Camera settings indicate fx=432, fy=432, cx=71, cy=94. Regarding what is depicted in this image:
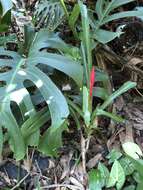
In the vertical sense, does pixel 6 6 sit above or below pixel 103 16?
above

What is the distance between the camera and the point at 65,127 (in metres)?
1.54

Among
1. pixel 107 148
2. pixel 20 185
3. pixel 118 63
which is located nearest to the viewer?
pixel 20 185

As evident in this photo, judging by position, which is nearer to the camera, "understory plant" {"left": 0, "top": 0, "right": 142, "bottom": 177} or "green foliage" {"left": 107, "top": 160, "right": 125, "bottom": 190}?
"understory plant" {"left": 0, "top": 0, "right": 142, "bottom": 177}

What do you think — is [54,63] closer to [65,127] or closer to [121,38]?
[65,127]

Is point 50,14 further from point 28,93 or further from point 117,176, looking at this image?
point 117,176

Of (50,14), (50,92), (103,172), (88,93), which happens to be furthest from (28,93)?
(50,14)

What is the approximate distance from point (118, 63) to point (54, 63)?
1.55 ft

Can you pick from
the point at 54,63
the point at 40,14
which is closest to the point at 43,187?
the point at 54,63

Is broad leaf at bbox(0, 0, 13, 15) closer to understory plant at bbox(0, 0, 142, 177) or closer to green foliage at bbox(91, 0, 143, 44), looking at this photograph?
understory plant at bbox(0, 0, 142, 177)

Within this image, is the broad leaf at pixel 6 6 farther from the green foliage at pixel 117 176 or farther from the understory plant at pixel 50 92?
the green foliage at pixel 117 176

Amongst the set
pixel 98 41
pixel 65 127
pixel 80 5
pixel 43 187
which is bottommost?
pixel 43 187

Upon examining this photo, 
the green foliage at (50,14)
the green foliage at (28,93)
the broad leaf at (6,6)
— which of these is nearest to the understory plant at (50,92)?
the green foliage at (28,93)

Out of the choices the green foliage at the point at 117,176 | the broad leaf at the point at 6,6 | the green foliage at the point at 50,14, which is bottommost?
the green foliage at the point at 117,176

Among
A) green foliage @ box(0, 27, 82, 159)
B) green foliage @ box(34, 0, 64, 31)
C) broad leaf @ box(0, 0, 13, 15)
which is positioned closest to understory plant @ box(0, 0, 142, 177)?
green foliage @ box(0, 27, 82, 159)
